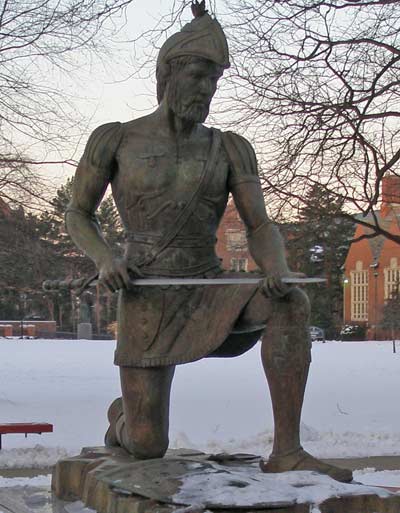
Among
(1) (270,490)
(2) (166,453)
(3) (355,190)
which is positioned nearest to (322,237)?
(3) (355,190)

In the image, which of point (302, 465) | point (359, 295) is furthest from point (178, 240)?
point (359, 295)

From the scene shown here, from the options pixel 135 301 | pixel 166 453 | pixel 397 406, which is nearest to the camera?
pixel 135 301

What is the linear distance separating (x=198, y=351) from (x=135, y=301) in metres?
0.36

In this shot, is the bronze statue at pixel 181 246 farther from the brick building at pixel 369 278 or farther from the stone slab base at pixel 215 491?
the brick building at pixel 369 278

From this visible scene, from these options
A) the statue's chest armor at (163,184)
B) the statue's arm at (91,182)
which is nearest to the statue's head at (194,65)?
the statue's chest armor at (163,184)

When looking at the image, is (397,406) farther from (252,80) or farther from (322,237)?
(252,80)

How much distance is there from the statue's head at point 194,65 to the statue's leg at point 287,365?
0.92 m

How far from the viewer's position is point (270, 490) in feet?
11.8

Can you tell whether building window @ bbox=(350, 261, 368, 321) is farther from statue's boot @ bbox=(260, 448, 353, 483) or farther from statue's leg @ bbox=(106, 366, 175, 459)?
statue's boot @ bbox=(260, 448, 353, 483)

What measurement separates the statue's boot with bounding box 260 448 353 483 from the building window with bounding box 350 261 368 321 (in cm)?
5611

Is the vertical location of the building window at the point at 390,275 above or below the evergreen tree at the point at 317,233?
above

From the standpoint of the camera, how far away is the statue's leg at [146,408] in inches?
166

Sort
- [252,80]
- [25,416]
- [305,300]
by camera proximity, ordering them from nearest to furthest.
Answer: [305,300]
[252,80]
[25,416]

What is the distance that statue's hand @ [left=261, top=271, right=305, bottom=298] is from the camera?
3.88m
